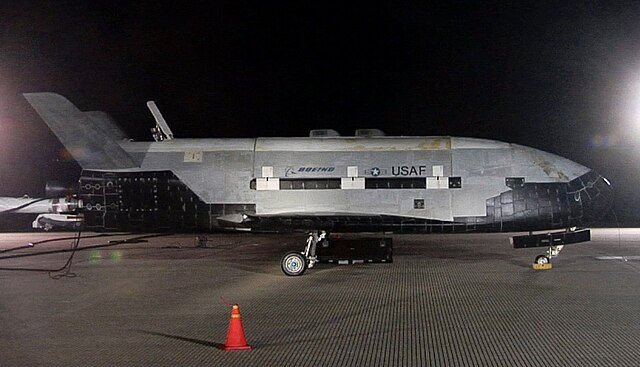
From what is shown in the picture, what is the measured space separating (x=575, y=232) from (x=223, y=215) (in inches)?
343

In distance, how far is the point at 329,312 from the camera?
12.0 metres

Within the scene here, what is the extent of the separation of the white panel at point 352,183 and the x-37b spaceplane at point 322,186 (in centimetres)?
2

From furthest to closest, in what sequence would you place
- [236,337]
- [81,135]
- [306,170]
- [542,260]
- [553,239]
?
[542,260]
[81,135]
[553,239]
[306,170]
[236,337]

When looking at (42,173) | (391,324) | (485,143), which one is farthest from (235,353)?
(42,173)

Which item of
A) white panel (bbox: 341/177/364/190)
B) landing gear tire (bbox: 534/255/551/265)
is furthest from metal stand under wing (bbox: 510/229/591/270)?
white panel (bbox: 341/177/364/190)

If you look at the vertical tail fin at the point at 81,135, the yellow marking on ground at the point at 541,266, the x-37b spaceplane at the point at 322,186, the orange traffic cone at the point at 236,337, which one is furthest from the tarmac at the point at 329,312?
the vertical tail fin at the point at 81,135

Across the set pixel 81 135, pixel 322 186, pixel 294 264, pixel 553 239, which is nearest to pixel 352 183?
pixel 322 186

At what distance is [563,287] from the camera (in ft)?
47.4

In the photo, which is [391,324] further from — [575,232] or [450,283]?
[575,232]

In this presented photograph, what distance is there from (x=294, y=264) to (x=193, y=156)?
3750mm

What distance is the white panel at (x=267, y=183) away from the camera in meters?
17.4

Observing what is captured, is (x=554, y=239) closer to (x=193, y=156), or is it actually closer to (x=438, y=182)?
(x=438, y=182)

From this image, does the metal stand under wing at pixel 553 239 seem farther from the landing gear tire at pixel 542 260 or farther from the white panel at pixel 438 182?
the white panel at pixel 438 182

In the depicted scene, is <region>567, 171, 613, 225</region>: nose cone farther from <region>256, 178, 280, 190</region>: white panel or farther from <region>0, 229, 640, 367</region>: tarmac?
<region>256, 178, 280, 190</region>: white panel
